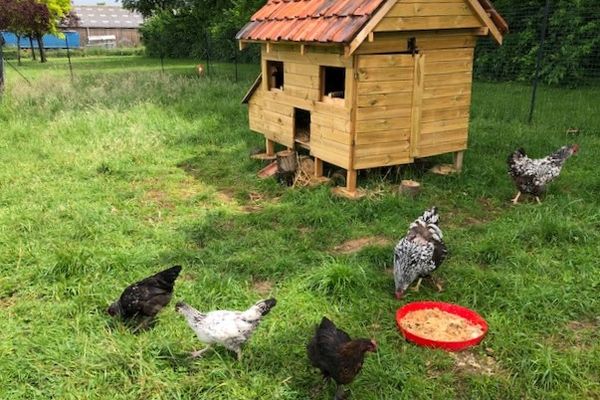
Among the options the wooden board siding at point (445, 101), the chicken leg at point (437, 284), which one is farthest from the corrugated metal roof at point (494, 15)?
the chicken leg at point (437, 284)


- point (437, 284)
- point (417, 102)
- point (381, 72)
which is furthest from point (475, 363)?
point (417, 102)

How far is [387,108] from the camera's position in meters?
6.39

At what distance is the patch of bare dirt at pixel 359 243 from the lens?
521cm

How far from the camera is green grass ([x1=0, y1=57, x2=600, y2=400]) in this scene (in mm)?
3320

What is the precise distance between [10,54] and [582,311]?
44.2 meters

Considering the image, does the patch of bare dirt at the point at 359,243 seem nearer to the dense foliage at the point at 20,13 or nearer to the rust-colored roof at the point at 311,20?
the rust-colored roof at the point at 311,20

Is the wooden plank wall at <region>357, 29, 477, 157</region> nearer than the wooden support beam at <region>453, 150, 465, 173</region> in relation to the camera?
Yes

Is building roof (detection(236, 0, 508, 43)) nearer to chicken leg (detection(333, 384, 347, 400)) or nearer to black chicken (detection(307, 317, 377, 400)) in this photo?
black chicken (detection(307, 317, 377, 400))

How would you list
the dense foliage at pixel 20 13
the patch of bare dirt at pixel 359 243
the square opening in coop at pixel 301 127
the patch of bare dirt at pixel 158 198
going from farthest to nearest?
the dense foliage at pixel 20 13, the square opening in coop at pixel 301 127, the patch of bare dirt at pixel 158 198, the patch of bare dirt at pixel 359 243

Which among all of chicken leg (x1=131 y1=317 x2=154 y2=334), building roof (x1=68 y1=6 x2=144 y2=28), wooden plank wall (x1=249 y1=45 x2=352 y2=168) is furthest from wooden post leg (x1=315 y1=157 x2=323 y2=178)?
building roof (x1=68 y1=6 x2=144 y2=28)

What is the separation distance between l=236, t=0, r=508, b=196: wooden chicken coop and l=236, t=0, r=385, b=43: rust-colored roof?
18 millimetres

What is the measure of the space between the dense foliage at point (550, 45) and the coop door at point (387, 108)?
28.3ft

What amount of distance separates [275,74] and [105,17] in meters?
63.5

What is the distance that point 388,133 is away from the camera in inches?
256
